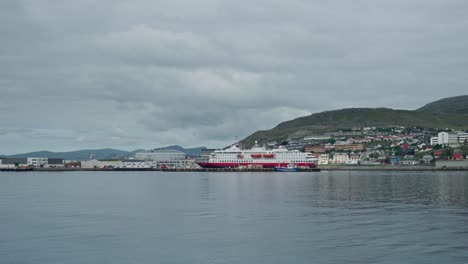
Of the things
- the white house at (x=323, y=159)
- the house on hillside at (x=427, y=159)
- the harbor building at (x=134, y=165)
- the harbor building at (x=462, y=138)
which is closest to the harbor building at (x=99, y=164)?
the harbor building at (x=134, y=165)

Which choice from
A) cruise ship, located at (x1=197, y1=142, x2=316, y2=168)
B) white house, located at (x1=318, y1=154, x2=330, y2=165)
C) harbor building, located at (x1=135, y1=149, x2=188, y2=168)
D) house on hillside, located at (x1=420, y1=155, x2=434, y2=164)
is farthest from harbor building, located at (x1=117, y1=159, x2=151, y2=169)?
house on hillside, located at (x1=420, y1=155, x2=434, y2=164)

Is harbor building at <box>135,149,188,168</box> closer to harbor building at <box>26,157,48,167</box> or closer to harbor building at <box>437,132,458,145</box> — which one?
harbor building at <box>26,157,48,167</box>

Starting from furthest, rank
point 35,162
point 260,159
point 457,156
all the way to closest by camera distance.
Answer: point 35,162
point 457,156
point 260,159

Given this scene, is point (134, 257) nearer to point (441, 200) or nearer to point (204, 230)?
point (204, 230)

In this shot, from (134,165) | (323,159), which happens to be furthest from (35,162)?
(323,159)

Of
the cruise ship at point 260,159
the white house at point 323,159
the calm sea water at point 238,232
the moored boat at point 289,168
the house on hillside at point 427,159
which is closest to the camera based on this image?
the calm sea water at point 238,232

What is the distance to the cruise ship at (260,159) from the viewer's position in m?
130

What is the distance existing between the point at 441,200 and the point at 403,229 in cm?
1489

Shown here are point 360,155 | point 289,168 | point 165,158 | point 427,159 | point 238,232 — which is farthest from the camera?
point 165,158

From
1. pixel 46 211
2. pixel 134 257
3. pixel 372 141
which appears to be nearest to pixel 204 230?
pixel 134 257

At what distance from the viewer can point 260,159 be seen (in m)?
133

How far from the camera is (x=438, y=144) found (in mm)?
167500

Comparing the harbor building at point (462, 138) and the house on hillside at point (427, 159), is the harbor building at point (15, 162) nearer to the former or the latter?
the house on hillside at point (427, 159)

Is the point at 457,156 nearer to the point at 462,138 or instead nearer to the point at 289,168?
the point at 462,138
